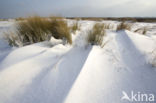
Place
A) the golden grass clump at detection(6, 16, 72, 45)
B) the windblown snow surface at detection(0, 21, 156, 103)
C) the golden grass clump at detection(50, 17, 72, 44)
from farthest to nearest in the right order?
the golden grass clump at detection(6, 16, 72, 45) < the golden grass clump at detection(50, 17, 72, 44) < the windblown snow surface at detection(0, 21, 156, 103)

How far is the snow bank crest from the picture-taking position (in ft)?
2.63

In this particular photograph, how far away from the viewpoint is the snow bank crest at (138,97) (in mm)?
802

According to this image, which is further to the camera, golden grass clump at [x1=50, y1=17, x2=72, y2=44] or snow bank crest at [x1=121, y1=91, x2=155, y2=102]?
golden grass clump at [x1=50, y1=17, x2=72, y2=44]

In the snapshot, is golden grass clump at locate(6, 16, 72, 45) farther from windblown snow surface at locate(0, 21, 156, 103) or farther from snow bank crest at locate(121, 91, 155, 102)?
snow bank crest at locate(121, 91, 155, 102)

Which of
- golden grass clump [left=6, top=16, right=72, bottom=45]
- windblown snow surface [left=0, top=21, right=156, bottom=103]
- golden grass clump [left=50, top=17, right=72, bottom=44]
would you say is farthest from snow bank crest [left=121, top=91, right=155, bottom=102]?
golden grass clump [left=6, top=16, right=72, bottom=45]

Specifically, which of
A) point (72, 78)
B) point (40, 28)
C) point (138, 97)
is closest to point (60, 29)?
point (40, 28)

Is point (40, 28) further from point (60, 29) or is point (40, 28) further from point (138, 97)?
point (138, 97)

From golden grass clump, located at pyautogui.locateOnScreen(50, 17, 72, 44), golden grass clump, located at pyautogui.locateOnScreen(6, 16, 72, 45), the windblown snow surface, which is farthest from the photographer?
golden grass clump, located at pyautogui.locateOnScreen(6, 16, 72, 45)

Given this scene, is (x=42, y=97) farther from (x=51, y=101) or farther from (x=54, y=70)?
(x=54, y=70)

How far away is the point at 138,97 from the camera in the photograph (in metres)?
0.82

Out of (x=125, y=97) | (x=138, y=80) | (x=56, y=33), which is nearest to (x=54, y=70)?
(x=125, y=97)

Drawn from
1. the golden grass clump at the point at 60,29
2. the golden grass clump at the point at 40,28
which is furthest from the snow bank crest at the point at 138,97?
the golden grass clump at the point at 40,28

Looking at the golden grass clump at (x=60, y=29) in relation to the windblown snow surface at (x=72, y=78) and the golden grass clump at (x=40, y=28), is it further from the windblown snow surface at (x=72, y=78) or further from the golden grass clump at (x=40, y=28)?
the windblown snow surface at (x=72, y=78)

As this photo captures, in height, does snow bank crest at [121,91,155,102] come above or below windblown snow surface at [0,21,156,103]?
below
